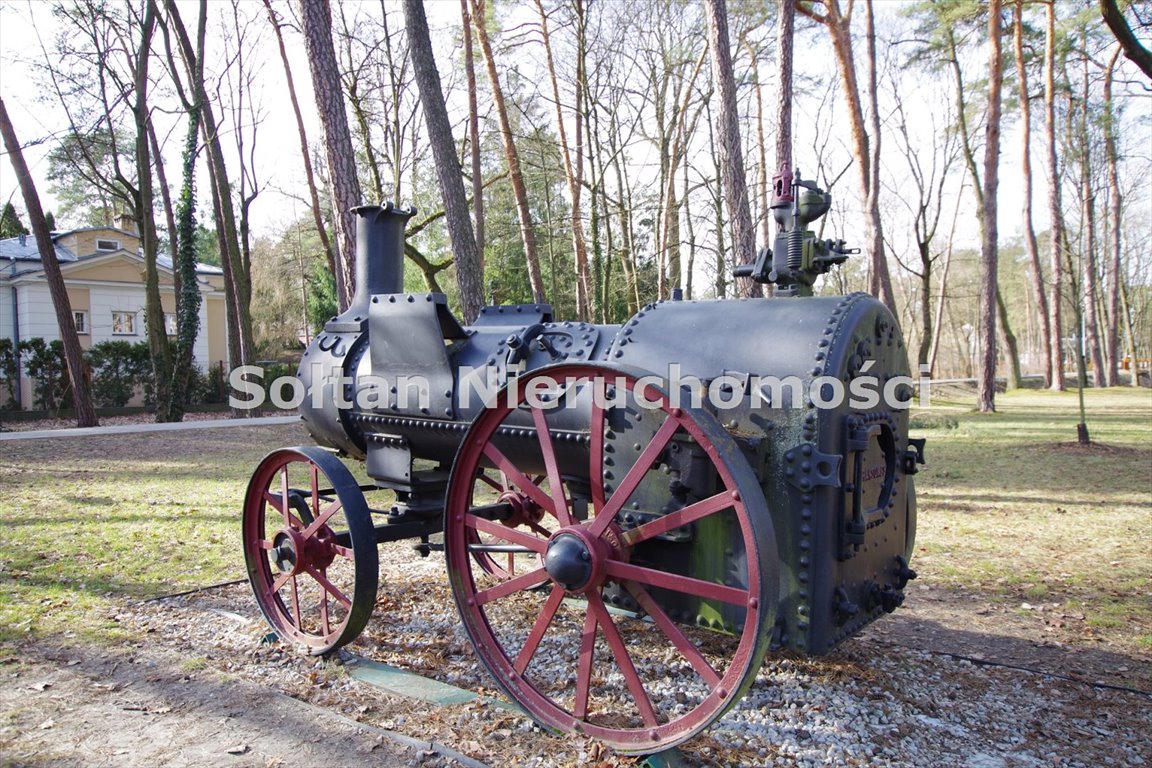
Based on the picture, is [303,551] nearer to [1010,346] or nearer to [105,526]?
[105,526]

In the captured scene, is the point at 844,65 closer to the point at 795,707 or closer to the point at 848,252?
the point at 848,252

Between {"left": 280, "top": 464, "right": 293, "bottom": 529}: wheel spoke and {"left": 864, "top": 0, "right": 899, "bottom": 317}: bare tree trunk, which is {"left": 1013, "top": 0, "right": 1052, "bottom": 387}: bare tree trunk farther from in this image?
{"left": 280, "top": 464, "right": 293, "bottom": 529}: wheel spoke

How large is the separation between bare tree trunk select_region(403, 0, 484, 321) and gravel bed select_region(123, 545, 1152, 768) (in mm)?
5288

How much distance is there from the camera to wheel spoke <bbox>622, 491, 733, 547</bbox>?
106 inches

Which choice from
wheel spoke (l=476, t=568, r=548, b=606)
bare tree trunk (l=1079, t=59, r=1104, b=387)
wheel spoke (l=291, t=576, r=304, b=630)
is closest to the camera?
wheel spoke (l=476, t=568, r=548, b=606)

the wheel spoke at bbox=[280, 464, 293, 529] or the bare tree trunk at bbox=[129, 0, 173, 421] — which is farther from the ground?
the bare tree trunk at bbox=[129, 0, 173, 421]

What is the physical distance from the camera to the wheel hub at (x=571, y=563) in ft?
9.71

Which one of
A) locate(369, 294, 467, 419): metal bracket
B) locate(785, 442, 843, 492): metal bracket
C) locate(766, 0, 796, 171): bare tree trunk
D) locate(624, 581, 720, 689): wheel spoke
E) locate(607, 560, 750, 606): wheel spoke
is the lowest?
locate(624, 581, 720, 689): wheel spoke

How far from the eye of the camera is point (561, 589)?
3.10 m

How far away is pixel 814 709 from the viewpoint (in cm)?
349

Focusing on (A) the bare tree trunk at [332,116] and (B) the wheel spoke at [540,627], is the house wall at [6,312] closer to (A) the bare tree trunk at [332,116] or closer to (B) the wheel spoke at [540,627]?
(A) the bare tree trunk at [332,116]

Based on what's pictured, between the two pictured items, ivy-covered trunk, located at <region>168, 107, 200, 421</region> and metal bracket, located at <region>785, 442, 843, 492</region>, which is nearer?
metal bracket, located at <region>785, 442, 843, 492</region>

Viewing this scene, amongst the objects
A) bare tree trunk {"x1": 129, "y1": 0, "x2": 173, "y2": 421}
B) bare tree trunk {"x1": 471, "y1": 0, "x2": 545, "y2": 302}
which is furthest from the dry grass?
bare tree trunk {"x1": 129, "y1": 0, "x2": 173, "y2": 421}

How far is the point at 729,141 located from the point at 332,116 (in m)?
4.17
